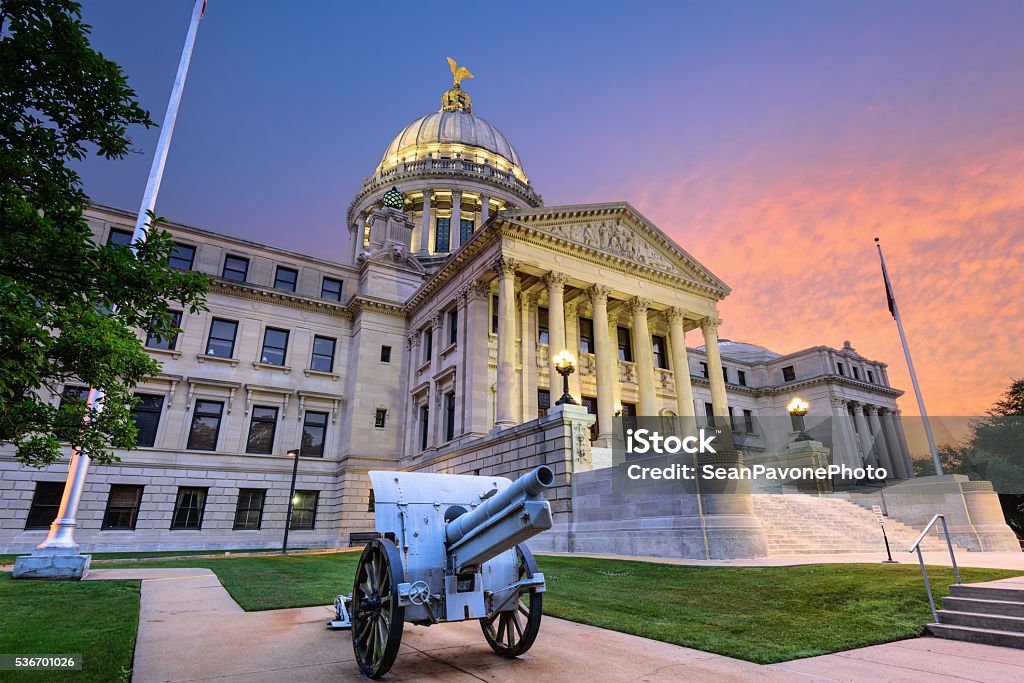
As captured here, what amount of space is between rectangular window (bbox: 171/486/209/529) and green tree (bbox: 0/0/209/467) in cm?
2500

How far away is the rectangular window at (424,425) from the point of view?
1304 inches

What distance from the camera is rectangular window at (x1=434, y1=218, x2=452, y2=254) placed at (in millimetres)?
57062

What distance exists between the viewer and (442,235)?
58562 mm

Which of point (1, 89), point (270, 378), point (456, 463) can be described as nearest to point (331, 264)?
point (270, 378)

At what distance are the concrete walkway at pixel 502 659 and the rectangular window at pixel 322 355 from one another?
28.8 meters

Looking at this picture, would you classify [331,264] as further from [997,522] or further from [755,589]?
[997,522]

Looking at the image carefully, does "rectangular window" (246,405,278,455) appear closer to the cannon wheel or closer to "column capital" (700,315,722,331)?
"column capital" (700,315,722,331)

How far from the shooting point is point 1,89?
6.93 metres

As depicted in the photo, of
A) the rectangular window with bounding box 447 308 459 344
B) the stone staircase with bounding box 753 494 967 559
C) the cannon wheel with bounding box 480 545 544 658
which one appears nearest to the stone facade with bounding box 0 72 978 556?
the rectangular window with bounding box 447 308 459 344

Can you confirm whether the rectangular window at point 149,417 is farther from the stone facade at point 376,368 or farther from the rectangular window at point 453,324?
the rectangular window at point 453,324

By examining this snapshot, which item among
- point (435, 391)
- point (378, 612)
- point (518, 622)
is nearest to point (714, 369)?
point (435, 391)

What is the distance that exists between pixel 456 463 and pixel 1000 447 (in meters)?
24.9

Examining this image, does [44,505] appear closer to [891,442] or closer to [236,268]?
[236,268]

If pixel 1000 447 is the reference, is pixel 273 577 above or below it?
below
